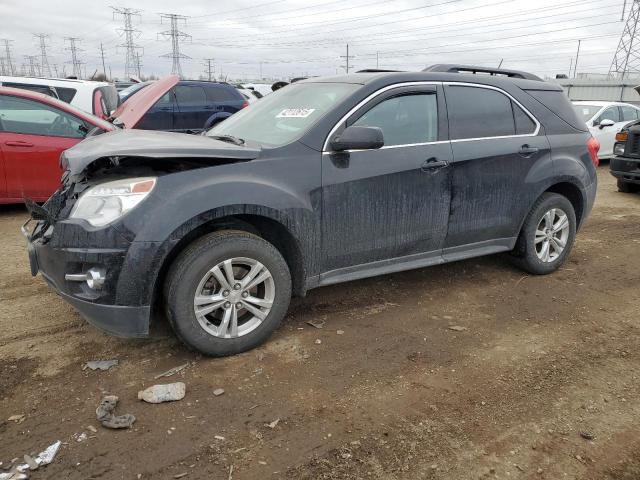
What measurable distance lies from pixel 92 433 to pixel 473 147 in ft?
10.7

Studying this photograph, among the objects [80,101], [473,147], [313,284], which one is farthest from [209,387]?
[80,101]

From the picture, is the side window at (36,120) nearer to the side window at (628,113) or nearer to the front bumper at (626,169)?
the front bumper at (626,169)

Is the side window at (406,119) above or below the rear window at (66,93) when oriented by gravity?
below

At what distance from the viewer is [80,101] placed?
8.95 metres

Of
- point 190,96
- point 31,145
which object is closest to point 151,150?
point 31,145

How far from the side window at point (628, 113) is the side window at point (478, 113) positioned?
34.9 ft

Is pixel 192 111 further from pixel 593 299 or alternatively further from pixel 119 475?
pixel 119 475

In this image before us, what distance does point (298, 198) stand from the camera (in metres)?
3.35

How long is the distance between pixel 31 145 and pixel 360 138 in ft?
16.3

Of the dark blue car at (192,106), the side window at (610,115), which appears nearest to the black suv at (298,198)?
Answer: the dark blue car at (192,106)

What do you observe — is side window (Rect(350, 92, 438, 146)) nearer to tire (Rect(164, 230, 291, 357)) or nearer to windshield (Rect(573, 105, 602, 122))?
tire (Rect(164, 230, 291, 357))

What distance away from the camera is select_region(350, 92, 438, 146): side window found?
Answer: 373 cm

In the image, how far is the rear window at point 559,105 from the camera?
15.2 feet

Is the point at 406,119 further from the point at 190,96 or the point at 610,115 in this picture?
the point at 610,115
